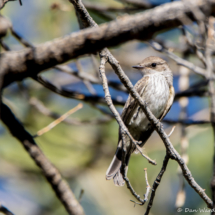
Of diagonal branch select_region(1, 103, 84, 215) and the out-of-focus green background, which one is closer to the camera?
diagonal branch select_region(1, 103, 84, 215)

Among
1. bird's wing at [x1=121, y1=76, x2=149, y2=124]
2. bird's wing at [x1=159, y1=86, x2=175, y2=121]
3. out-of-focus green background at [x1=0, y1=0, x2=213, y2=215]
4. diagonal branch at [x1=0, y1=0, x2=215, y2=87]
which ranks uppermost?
diagonal branch at [x1=0, y1=0, x2=215, y2=87]

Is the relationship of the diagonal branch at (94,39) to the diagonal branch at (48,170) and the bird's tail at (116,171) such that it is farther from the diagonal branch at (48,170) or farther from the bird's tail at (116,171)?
the bird's tail at (116,171)

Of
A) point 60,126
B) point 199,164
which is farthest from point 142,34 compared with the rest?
point 60,126

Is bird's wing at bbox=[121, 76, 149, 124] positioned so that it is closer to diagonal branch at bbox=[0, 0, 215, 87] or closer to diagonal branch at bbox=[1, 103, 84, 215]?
diagonal branch at bbox=[1, 103, 84, 215]

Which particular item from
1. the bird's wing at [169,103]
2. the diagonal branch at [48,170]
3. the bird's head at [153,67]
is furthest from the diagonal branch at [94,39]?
the bird's head at [153,67]

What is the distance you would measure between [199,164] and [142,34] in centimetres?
546

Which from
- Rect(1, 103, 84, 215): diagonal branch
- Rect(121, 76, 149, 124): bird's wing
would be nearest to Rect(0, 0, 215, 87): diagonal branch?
Rect(1, 103, 84, 215): diagonal branch

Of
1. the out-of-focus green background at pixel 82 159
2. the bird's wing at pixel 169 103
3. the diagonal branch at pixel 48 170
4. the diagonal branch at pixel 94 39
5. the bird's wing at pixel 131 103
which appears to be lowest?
the out-of-focus green background at pixel 82 159

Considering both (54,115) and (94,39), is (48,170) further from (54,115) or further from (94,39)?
(54,115)

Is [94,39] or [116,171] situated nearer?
[94,39]

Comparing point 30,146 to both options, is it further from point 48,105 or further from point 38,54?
point 48,105

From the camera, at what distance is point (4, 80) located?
5.41 ft

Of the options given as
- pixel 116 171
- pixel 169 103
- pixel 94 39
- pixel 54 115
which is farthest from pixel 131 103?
pixel 94 39

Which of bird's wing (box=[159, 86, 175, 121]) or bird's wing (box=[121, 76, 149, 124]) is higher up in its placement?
bird's wing (box=[121, 76, 149, 124])
